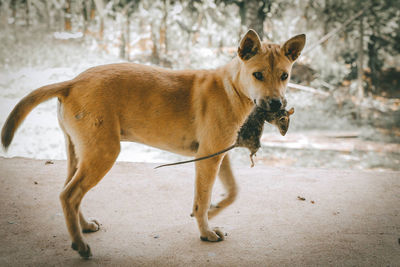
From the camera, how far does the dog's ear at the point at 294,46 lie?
2.69 meters

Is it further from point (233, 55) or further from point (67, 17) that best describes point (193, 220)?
point (67, 17)

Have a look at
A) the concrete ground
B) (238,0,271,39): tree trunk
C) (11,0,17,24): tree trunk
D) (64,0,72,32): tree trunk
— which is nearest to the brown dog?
the concrete ground

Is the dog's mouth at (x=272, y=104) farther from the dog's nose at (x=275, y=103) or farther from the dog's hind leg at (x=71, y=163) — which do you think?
the dog's hind leg at (x=71, y=163)

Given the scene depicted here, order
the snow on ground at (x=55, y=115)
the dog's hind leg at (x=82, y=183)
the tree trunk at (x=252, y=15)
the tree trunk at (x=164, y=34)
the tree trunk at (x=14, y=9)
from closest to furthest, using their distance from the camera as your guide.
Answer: the dog's hind leg at (x=82, y=183)
the tree trunk at (x=252, y=15)
the snow on ground at (x=55, y=115)
the tree trunk at (x=14, y=9)
the tree trunk at (x=164, y=34)

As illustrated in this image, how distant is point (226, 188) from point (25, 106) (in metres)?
1.82

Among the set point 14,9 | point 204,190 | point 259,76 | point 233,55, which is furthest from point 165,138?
point 14,9

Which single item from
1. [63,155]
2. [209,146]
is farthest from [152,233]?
[63,155]

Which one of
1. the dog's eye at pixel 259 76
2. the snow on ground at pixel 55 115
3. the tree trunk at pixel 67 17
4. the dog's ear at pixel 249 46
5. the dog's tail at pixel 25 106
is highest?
the tree trunk at pixel 67 17

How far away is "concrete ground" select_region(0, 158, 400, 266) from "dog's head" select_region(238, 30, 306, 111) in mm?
1244

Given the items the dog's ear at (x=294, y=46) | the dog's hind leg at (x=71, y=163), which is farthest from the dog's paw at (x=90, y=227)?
the dog's ear at (x=294, y=46)

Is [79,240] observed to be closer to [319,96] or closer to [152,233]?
[152,233]

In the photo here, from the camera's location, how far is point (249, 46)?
8.64 ft

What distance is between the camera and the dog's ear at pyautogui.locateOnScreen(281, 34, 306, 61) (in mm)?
2689

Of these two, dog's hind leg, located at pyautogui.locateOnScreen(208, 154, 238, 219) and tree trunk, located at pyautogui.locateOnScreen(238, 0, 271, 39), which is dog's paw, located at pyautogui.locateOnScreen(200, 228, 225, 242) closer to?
dog's hind leg, located at pyautogui.locateOnScreen(208, 154, 238, 219)
